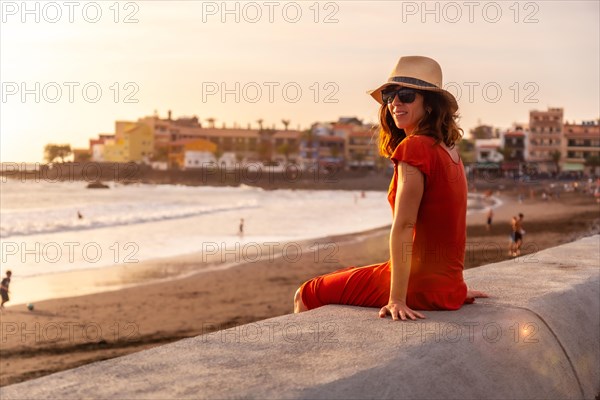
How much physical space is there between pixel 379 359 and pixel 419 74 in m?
1.45

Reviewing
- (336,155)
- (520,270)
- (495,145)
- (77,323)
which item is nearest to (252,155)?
(336,155)

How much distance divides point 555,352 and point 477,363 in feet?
2.18

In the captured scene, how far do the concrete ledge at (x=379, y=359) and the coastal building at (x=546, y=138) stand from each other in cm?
10205

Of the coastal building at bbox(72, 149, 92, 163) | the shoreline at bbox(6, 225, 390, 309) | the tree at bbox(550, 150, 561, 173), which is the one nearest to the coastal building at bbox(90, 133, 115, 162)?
the coastal building at bbox(72, 149, 92, 163)

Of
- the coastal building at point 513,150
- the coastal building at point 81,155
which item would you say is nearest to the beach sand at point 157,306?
the coastal building at point 513,150

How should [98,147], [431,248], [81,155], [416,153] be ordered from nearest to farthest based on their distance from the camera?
[416,153] < [431,248] < [98,147] < [81,155]

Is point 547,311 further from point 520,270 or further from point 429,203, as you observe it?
point 520,270

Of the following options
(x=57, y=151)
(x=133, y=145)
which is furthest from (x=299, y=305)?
(x=57, y=151)

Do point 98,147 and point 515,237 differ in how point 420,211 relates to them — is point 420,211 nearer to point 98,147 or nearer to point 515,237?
point 515,237

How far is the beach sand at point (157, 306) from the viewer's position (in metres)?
11.0

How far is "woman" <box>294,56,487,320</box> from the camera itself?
3211 millimetres

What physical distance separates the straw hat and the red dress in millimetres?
241

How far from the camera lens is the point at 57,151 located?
163625 mm

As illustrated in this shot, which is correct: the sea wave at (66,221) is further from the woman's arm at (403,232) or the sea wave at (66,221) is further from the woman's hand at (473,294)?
the woman's arm at (403,232)
